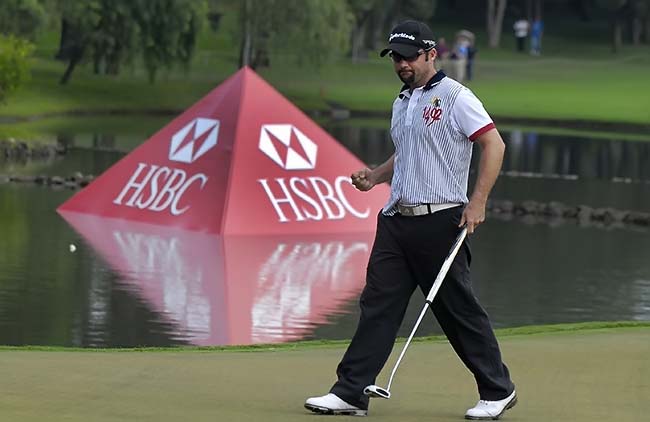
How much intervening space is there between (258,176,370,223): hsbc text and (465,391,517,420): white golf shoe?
14.7 m

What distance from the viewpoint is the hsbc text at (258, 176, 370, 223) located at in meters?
23.3

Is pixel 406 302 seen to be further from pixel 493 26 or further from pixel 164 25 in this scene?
pixel 493 26

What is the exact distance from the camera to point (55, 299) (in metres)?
15.8

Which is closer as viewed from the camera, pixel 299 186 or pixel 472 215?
pixel 472 215

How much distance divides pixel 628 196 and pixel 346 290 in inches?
571

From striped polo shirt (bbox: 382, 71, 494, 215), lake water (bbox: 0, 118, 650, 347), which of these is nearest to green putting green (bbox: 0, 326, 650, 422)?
striped polo shirt (bbox: 382, 71, 494, 215)

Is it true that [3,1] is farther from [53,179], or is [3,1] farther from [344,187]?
[344,187]

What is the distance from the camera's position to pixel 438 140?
27.6 ft

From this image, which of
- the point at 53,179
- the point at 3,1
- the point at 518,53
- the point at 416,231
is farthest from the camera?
the point at 518,53

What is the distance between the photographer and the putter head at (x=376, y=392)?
8.23 m

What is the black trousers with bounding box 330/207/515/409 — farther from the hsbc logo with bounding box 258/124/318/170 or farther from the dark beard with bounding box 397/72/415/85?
the hsbc logo with bounding box 258/124/318/170

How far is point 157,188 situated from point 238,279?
6394 mm

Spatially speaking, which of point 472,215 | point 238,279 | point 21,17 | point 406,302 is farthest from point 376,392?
point 21,17

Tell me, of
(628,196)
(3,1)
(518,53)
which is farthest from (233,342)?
(518,53)
